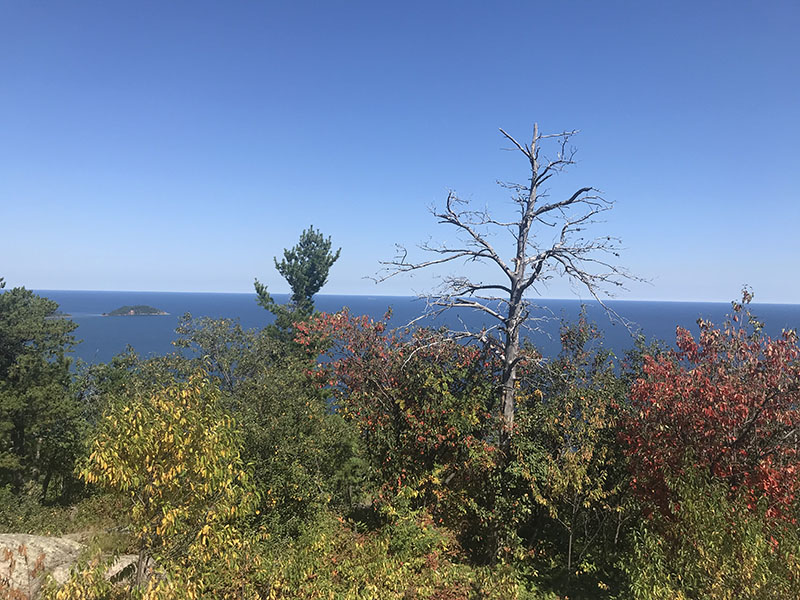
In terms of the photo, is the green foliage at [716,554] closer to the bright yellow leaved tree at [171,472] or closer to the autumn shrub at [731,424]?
the autumn shrub at [731,424]

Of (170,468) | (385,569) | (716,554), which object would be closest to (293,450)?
(385,569)

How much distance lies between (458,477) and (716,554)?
7.78 m

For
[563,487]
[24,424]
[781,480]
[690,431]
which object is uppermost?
[690,431]

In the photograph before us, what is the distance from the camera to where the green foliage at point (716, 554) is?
260 inches

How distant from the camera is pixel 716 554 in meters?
7.25

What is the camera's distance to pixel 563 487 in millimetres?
10672

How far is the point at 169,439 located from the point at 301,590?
5235 millimetres

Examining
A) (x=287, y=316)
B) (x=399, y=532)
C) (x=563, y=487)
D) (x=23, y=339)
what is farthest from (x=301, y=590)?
(x=287, y=316)

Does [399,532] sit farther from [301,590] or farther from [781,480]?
[781,480]

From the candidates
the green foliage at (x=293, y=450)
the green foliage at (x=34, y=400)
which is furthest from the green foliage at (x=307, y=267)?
the green foliage at (x=293, y=450)

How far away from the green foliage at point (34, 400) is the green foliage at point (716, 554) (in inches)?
1121

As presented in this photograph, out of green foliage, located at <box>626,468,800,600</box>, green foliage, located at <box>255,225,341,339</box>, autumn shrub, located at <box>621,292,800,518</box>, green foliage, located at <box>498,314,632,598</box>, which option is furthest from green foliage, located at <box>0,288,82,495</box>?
autumn shrub, located at <box>621,292,800,518</box>

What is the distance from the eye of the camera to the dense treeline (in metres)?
7.31

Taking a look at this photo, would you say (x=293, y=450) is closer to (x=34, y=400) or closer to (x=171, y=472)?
(x=171, y=472)
